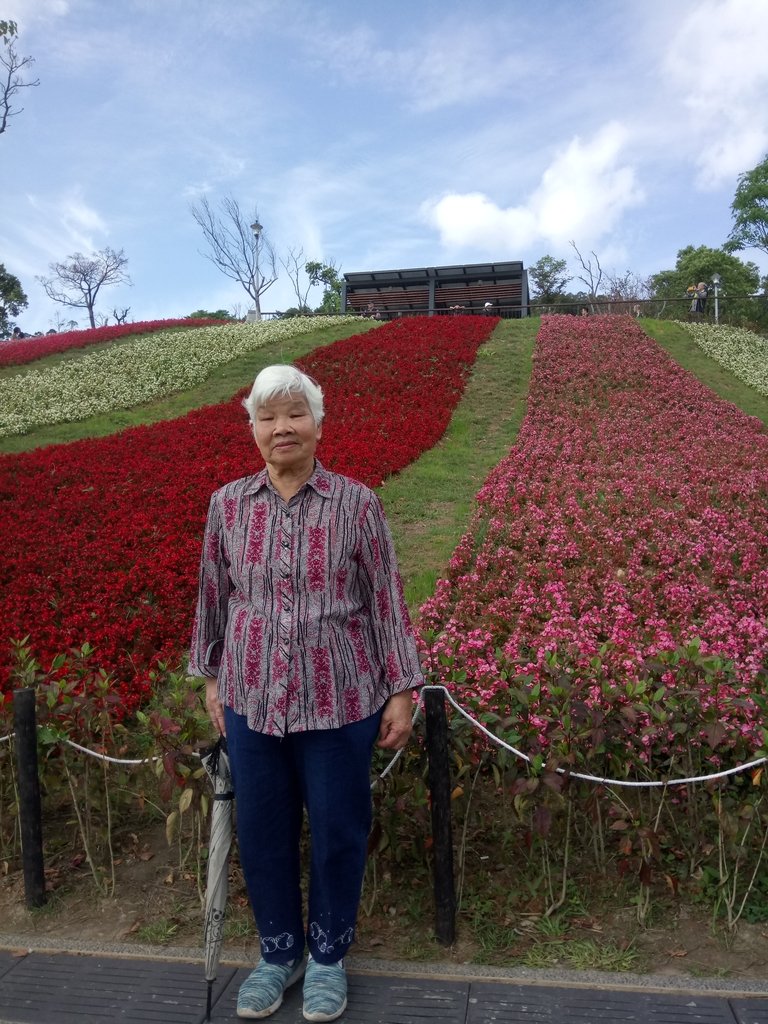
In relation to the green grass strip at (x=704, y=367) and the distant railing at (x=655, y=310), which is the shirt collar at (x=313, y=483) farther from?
the distant railing at (x=655, y=310)

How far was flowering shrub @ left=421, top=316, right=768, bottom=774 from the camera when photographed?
111 inches

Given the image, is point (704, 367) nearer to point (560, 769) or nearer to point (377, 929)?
point (560, 769)

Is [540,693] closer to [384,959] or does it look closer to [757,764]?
[757,764]

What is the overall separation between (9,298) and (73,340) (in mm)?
25204

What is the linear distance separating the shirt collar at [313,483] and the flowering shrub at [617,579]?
3.22 ft

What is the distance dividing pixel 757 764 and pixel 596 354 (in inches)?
543

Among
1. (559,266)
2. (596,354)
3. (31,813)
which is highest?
(559,266)

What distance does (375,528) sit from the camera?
2.41 metres

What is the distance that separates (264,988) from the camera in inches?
97.1

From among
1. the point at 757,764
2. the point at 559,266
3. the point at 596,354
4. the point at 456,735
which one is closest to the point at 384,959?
the point at 456,735

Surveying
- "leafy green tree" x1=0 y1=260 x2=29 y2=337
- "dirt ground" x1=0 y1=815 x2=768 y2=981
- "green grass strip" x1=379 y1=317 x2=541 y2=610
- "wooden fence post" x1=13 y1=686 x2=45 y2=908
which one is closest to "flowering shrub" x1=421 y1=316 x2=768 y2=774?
"green grass strip" x1=379 y1=317 x2=541 y2=610

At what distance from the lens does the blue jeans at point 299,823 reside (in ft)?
7.63

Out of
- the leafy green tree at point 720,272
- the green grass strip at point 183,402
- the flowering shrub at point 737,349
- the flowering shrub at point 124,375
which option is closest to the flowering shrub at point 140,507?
the green grass strip at point 183,402

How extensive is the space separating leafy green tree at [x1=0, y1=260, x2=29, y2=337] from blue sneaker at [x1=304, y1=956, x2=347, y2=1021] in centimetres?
4566
